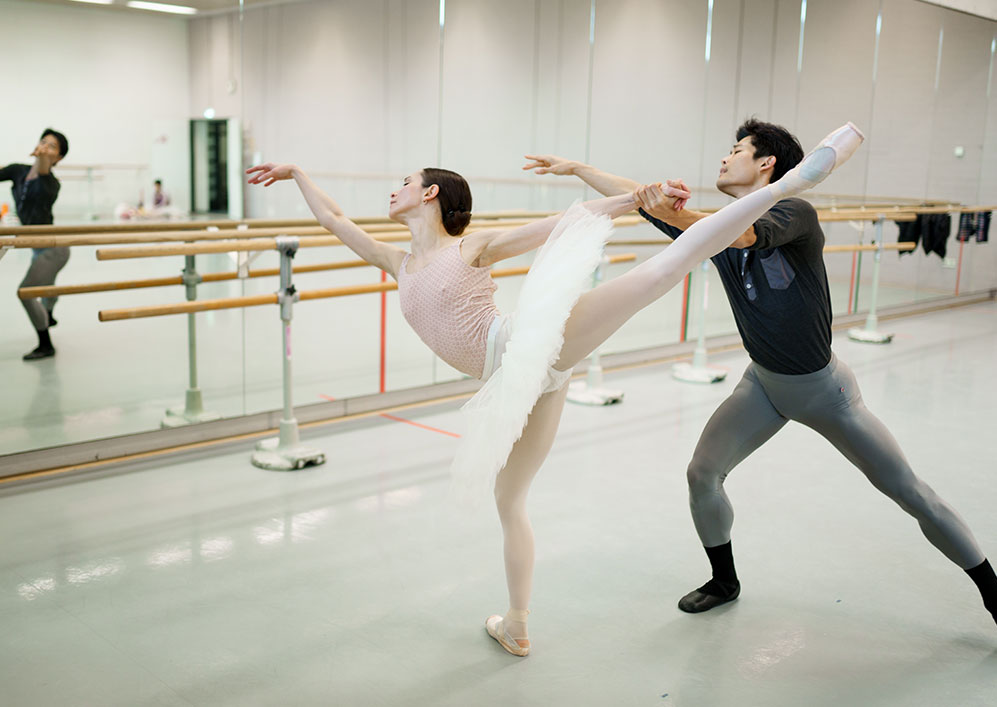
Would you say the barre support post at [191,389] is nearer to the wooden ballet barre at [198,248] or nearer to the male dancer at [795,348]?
the wooden ballet barre at [198,248]

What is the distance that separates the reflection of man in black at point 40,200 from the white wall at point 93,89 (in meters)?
0.03

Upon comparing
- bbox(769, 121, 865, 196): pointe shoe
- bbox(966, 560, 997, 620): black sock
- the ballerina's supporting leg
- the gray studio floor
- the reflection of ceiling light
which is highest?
the reflection of ceiling light

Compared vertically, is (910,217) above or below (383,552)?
above

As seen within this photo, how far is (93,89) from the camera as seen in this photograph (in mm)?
4141

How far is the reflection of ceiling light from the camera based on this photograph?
4.31 m

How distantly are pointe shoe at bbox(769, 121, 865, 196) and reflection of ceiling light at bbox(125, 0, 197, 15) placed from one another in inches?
130

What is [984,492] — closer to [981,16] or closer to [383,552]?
[383,552]

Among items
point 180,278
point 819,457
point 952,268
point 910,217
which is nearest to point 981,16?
point 952,268

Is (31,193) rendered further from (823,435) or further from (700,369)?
(700,369)

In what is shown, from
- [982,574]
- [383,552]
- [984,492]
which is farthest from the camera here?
[984,492]

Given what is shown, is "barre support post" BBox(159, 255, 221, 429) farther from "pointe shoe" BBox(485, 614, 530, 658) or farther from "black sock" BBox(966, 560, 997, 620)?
"black sock" BBox(966, 560, 997, 620)

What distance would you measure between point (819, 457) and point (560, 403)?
2.47 m

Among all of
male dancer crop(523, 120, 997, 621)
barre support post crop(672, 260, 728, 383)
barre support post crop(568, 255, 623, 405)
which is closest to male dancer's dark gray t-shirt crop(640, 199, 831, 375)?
male dancer crop(523, 120, 997, 621)

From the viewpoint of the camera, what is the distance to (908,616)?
2830 mm
